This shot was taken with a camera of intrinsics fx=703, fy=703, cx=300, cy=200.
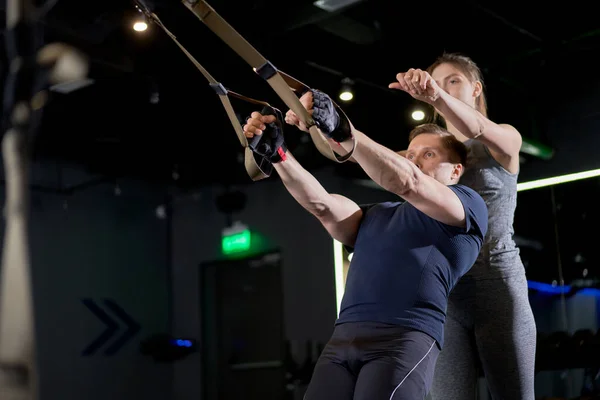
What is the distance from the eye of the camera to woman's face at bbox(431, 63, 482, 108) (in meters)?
1.92

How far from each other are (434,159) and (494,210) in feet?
0.74

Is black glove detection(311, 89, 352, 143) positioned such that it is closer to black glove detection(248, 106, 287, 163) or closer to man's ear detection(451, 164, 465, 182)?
black glove detection(248, 106, 287, 163)

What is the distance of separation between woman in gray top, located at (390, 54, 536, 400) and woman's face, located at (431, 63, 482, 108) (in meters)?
0.12

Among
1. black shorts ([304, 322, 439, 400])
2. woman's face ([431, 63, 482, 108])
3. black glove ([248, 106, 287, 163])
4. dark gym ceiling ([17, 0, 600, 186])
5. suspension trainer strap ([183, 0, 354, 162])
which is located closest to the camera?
suspension trainer strap ([183, 0, 354, 162])

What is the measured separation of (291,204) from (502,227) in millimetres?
4135

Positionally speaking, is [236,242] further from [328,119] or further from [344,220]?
[328,119]

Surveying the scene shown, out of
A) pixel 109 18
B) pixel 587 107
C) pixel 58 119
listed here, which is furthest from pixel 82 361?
pixel 587 107

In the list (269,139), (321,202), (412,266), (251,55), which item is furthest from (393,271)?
(251,55)

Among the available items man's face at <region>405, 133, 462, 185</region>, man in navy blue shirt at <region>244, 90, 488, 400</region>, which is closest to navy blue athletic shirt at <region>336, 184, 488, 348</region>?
man in navy blue shirt at <region>244, 90, 488, 400</region>

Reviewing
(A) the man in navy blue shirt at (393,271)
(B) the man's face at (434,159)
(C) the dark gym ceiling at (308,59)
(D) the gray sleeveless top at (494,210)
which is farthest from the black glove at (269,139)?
(C) the dark gym ceiling at (308,59)

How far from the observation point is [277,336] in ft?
19.4

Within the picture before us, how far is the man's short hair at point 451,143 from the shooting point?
70.6 inches

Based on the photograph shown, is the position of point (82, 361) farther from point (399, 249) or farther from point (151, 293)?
point (399, 249)

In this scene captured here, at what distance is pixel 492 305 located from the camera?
1.78 metres
